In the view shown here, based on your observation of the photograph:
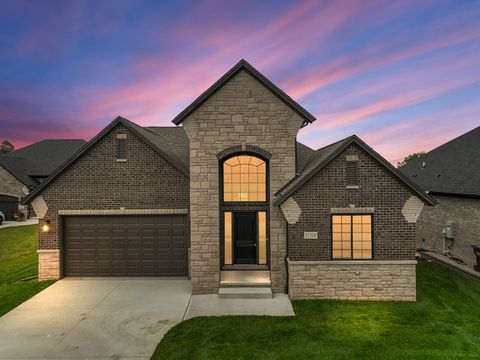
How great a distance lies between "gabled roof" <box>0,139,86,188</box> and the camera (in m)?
33.9

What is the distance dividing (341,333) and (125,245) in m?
9.67

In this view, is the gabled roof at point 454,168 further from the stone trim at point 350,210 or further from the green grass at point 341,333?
the stone trim at point 350,210

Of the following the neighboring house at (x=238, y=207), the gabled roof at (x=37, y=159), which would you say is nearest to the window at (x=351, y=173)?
the neighboring house at (x=238, y=207)

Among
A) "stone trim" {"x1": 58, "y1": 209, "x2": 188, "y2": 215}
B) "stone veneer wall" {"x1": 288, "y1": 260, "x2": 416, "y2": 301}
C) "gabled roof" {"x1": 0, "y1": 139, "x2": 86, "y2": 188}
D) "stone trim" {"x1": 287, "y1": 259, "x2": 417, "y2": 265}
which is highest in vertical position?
"gabled roof" {"x1": 0, "y1": 139, "x2": 86, "y2": 188}

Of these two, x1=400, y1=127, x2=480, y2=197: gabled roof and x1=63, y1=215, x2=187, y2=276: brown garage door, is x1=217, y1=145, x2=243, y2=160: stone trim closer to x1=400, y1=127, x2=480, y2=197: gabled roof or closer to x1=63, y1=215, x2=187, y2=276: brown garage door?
x1=63, y1=215, x2=187, y2=276: brown garage door

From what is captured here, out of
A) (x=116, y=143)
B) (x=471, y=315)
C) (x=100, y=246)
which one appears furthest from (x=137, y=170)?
(x=471, y=315)

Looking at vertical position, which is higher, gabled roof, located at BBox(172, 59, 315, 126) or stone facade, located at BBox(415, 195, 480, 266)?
gabled roof, located at BBox(172, 59, 315, 126)

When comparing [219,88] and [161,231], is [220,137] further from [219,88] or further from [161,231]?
[161,231]

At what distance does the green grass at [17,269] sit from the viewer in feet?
34.7

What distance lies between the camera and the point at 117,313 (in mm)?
9070

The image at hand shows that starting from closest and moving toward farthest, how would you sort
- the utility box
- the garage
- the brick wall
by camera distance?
the brick wall < the utility box < the garage

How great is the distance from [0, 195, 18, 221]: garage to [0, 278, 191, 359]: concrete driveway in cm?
2559

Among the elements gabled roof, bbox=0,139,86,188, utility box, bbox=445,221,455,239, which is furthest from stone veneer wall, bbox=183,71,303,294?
gabled roof, bbox=0,139,86,188

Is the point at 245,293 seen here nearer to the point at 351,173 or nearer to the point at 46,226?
the point at 351,173
